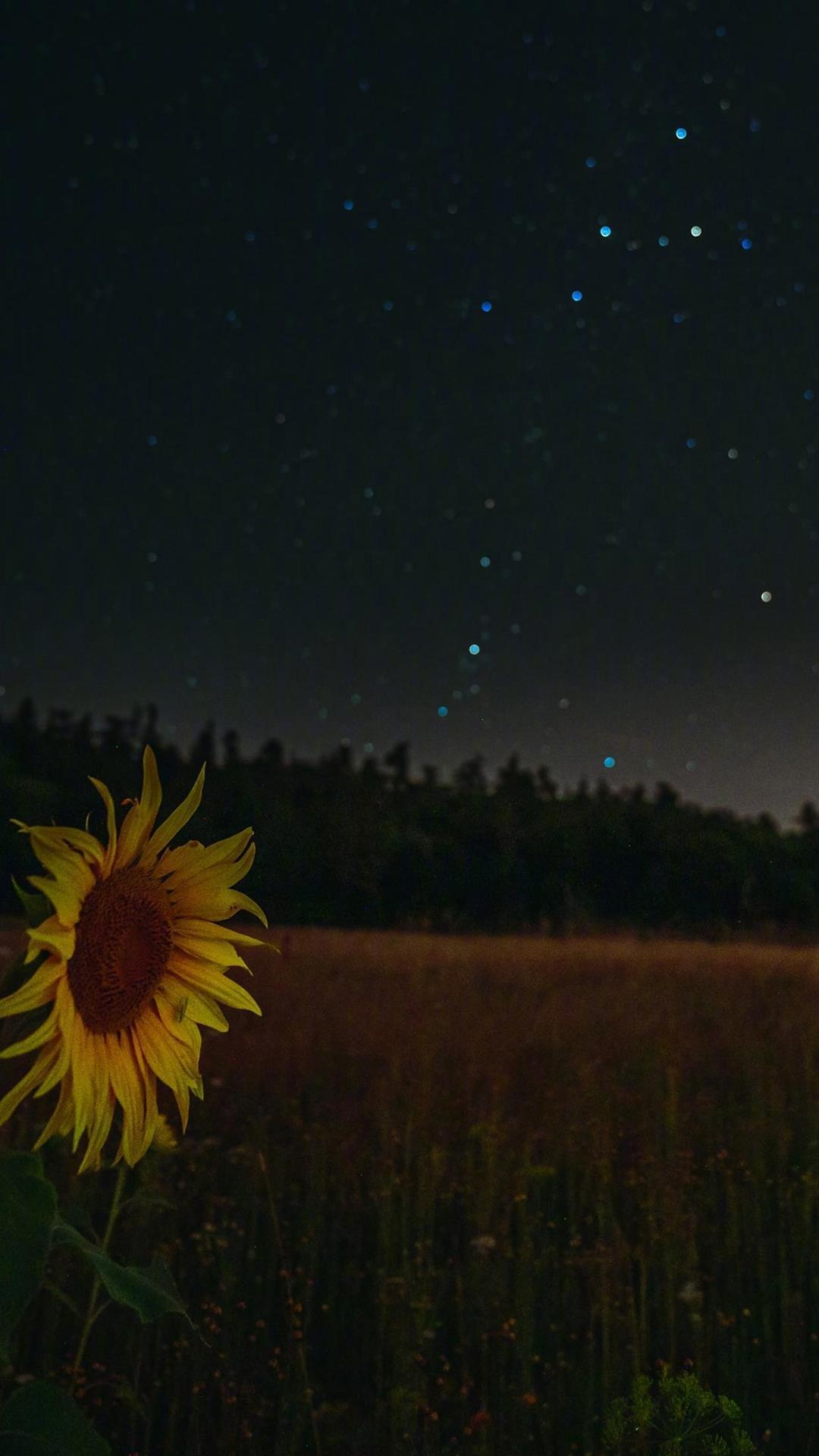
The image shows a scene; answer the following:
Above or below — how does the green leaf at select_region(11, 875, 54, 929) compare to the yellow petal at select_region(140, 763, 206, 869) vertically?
below

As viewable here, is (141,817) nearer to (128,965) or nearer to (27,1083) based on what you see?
(128,965)

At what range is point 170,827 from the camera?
3.98 ft

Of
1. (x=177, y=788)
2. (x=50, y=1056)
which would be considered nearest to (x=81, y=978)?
(x=50, y=1056)

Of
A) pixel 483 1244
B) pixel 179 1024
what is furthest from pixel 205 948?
pixel 483 1244

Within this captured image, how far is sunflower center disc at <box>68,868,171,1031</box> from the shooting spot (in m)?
1.14

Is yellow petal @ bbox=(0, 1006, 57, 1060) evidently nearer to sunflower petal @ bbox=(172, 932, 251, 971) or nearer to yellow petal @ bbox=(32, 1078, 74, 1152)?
yellow petal @ bbox=(32, 1078, 74, 1152)

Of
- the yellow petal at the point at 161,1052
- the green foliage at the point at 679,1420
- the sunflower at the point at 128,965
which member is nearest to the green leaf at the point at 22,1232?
the sunflower at the point at 128,965

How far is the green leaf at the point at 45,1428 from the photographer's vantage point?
3.64 feet

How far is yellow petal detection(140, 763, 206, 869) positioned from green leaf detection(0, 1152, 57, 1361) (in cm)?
35

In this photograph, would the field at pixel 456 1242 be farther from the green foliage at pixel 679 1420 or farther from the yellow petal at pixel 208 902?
the yellow petal at pixel 208 902

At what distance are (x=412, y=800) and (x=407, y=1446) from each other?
24.9 meters

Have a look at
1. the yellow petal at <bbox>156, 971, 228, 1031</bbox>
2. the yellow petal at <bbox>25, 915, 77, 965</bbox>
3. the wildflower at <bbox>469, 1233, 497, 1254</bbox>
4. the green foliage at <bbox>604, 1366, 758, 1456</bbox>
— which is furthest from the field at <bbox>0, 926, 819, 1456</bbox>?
the yellow petal at <bbox>25, 915, 77, 965</bbox>

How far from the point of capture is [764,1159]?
12.2ft

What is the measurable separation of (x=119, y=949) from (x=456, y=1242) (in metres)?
2.31
